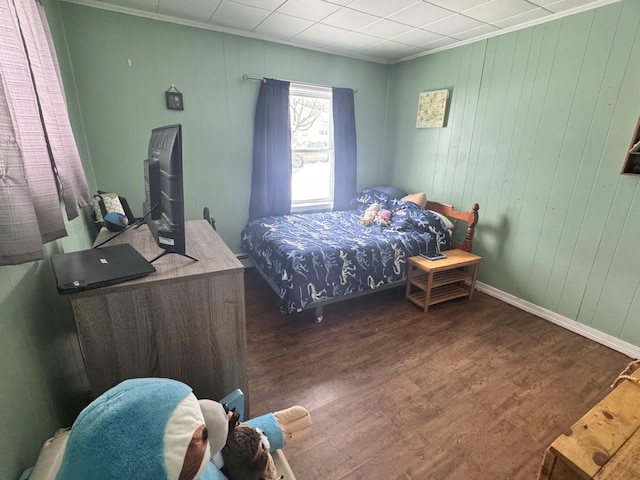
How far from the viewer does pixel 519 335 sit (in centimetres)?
238

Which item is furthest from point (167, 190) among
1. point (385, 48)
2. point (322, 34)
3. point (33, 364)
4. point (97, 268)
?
point (385, 48)

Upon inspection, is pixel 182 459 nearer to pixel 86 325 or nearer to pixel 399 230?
pixel 86 325

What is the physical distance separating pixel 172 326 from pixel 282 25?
2.81 meters

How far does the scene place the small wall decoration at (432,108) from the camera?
3253 millimetres

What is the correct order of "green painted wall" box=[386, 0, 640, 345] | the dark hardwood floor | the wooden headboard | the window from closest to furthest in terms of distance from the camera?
the dark hardwood floor
"green painted wall" box=[386, 0, 640, 345]
the wooden headboard
the window

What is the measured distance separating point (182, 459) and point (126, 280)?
661 millimetres

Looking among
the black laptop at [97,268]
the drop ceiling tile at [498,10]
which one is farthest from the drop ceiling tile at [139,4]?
the drop ceiling tile at [498,10]

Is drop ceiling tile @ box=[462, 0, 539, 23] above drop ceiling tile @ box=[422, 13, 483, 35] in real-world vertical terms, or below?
below

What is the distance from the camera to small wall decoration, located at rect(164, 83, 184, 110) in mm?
2844

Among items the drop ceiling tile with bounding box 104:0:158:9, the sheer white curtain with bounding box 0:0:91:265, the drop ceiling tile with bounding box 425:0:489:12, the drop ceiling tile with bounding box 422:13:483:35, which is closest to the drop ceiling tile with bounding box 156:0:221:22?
the drop ceiling tile with bounding box 104:0:158:9

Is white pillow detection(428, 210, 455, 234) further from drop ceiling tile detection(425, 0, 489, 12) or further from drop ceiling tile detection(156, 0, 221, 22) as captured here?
drop ceiling tile detection(156, 0, 221, 22)

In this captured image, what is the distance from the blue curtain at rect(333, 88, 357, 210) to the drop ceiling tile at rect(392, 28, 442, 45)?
778mm

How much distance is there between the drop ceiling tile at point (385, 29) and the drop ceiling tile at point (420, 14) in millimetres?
86

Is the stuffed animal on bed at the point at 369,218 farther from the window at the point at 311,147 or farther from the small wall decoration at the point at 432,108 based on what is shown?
the small wall decoration at the point at 432,108
